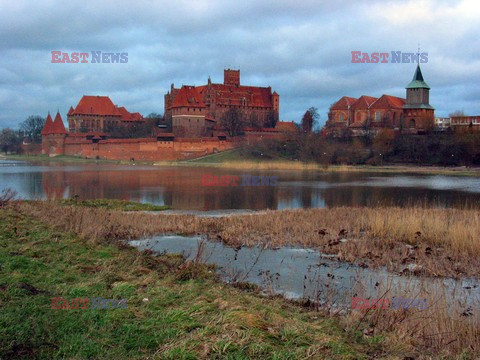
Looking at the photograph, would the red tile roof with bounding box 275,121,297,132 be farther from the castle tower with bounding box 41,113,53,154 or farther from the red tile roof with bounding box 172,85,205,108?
the castle tower with bounding box 41,113,53,154

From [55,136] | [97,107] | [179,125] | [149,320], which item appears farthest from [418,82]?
[149,320]

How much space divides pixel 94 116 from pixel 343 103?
3374 cm

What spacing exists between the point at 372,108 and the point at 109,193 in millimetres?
41631

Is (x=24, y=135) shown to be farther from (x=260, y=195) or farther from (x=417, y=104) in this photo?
(x=260, y=195)

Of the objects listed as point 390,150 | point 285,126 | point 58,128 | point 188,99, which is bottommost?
point 390,150

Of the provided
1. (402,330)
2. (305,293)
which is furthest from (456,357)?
(305,293)

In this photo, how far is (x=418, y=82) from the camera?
53.6 meters

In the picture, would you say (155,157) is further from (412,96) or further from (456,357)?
(456,357)

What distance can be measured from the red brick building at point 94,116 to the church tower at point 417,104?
35427 mm

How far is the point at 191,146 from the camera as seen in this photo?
5075 centimetres

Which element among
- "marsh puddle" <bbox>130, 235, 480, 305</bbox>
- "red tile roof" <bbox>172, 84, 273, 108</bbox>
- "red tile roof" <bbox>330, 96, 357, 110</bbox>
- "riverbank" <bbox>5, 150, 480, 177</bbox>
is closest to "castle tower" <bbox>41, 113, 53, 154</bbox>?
→ "riverbank" <bbox>5, 150, 480, 177</bbox>

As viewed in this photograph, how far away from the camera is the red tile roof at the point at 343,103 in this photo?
5659cm

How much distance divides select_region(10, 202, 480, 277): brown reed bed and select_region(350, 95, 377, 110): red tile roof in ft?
150

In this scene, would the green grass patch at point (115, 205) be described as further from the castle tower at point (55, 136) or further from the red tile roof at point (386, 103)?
the castle tower at point (55, 136)
